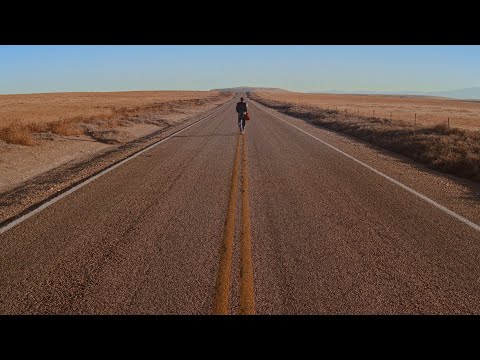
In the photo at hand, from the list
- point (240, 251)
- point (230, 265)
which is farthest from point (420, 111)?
point (230, 265)

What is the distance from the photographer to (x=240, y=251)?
17.7 ft

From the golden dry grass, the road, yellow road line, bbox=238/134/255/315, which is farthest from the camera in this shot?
the golden dry grass

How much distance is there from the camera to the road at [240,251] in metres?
4.08

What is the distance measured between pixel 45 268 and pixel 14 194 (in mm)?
4577

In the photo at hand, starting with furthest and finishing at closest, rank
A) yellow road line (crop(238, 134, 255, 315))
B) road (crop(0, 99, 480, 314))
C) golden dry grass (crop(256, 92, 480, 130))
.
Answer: golden dry grass (crop(256, 92, 480, 130)) < road (crop(0, 99, 480, 314)) < yellow road line (crop(238, 134, 255, 315))

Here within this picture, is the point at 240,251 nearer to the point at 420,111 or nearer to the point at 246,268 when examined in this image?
the point at 246,268

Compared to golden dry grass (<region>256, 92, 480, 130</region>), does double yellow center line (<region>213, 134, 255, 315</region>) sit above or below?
below

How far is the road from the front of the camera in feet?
13.4

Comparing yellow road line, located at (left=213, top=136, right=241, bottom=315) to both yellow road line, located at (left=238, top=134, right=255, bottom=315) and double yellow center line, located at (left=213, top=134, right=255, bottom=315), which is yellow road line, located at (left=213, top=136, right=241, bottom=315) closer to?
double yellow center line, located at (left=213, top=134, right=255, bottom=315)

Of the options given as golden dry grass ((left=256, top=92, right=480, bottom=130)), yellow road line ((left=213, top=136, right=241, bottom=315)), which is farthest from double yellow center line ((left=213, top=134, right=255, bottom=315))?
golden dry grass ((left=256, top=92, right=480, bottom=130))
